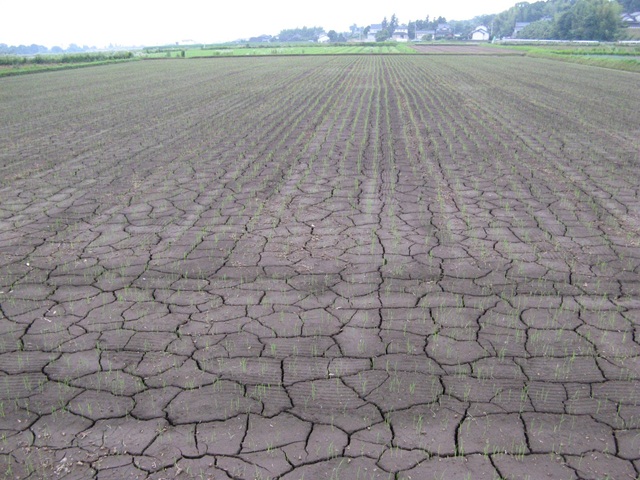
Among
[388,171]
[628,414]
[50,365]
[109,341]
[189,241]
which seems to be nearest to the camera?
[628,414]

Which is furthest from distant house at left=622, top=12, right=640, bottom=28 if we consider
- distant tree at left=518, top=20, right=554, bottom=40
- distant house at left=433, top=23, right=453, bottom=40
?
distant house at left=433, top=23, right=453, bottom=40

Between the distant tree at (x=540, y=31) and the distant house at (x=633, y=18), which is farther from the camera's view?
the distant house at (x=633, y=18)

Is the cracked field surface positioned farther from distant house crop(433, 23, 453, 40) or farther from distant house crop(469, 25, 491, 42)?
distant house crop(469, 25, 491, 42)

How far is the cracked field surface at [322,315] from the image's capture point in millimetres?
2904

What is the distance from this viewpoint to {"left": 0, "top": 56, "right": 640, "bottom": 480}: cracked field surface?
2.90 metres

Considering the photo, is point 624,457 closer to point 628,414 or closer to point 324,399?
point 628,414

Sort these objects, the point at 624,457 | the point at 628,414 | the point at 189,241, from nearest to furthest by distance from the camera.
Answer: the point at 624,457 → the point at 628,414 → the point at 189,241

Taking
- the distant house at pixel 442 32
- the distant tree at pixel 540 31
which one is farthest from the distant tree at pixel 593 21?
the distant house at pixel 442 32

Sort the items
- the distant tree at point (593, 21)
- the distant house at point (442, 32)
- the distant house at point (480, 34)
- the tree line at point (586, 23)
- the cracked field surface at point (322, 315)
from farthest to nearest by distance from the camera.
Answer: the distant house at point (480, 34) < the distant house at point (442, 32) < the tree line at point (586, 23) < the distant tree at point (593, 21) < the cracked field surface at point (322, 315)

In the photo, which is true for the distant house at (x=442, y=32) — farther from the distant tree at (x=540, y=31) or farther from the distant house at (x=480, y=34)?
the distant tree at (x=540, y=31)

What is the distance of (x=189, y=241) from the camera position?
18.8 ft

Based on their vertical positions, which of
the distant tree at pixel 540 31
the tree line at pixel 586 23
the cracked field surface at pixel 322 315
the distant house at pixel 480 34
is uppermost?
the cracked field surface at pixel 322 315

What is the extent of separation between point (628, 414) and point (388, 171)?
5.88 m

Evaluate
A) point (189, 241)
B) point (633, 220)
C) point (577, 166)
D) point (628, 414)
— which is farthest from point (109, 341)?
point (577, 166)
